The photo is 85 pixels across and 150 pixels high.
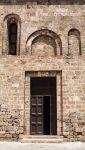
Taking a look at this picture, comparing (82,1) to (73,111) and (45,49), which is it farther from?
(73,111)

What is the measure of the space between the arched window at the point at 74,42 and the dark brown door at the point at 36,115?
8.26ft

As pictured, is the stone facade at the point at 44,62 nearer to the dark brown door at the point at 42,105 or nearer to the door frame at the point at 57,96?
the door frame at the point at 57,96

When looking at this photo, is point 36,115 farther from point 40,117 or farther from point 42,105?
point 42,105

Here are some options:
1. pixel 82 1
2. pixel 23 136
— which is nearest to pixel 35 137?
pixel 23 136

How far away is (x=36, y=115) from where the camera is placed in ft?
40.6

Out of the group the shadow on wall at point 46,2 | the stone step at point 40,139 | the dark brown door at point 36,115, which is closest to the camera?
the stone step at point 40,139

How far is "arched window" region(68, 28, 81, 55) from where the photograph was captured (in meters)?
12.9

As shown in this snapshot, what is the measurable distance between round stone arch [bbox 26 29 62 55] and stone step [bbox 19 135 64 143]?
364 centimetres

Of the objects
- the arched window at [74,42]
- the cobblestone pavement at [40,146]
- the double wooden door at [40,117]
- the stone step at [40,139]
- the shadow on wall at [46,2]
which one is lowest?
the cobblestone pavement at [40,146]

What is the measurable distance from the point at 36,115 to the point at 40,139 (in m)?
1.10

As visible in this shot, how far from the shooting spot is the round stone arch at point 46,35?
42.5 feet

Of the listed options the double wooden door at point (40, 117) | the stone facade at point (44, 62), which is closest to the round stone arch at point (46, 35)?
the stone facade at point (44, 62)

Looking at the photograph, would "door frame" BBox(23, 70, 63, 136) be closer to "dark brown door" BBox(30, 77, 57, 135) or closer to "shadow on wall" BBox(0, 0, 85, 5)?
"dark brown door" BBox(30, 77, 57, 135)

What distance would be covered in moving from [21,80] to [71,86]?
6.88 ft
